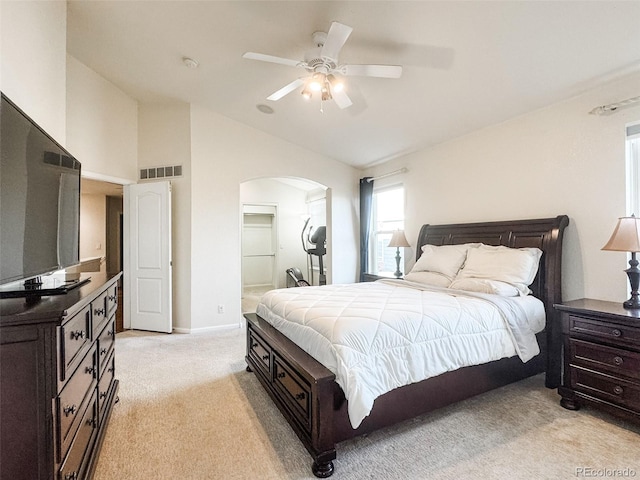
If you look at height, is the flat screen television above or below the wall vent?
below

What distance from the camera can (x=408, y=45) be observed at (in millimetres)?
2576

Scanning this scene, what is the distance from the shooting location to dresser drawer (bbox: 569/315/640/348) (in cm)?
205

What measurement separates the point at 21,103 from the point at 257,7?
1.80m

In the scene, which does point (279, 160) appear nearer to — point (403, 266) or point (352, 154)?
point (352, 154)

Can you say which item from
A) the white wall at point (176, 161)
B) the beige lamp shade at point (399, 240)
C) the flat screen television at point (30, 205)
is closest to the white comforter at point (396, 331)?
the flat screen television at point (30, 205)

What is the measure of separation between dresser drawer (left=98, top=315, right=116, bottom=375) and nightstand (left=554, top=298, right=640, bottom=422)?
325cm

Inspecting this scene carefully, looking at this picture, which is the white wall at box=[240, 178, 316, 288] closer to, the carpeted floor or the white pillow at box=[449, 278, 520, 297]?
the carpeted floor

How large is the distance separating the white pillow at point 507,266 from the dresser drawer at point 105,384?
3.09 meters

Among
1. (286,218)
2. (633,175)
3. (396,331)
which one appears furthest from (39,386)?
(286,218)

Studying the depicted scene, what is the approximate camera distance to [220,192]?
462 cm

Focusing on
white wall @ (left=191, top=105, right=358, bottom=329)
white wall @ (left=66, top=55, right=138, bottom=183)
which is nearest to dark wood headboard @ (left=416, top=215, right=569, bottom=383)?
white wall @ (left=191, top=105, right=358, bottom=329)

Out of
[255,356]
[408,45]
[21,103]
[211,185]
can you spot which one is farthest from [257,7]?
[255,356]

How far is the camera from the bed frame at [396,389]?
1728 mm

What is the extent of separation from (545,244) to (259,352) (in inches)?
110
